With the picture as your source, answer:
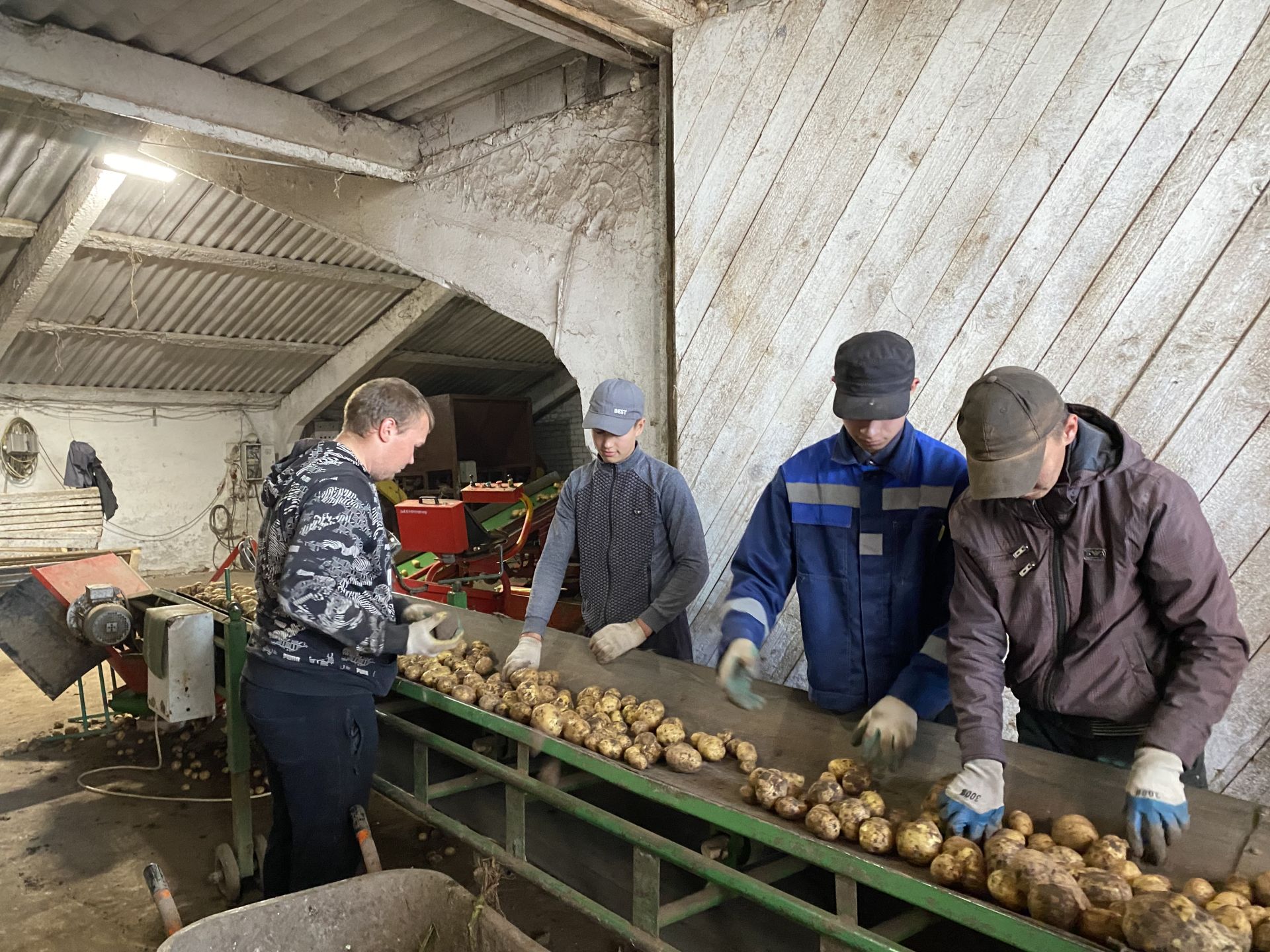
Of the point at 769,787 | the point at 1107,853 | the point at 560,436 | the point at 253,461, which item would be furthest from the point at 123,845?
the point at 560,436

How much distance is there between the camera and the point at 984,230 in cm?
253

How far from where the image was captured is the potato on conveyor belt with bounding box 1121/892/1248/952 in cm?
108

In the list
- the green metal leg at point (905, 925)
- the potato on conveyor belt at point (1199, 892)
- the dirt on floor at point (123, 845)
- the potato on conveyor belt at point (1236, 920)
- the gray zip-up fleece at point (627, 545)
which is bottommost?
the dirt on floor at point (123, 845)

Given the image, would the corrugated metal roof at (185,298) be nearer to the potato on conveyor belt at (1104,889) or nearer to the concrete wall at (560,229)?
the concrete wall at (560,229)

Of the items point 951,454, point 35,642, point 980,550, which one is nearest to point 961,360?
point 951,454

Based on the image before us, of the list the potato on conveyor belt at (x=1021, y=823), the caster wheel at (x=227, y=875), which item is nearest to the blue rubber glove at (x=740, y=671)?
the potato on conveyor belt at (x=1021, y=823)

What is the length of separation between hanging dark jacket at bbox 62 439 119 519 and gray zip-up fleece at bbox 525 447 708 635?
27.0 ft

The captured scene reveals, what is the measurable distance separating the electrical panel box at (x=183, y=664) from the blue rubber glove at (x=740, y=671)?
228 cm

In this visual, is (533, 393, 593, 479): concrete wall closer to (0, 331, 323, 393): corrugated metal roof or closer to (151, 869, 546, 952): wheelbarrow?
(0, 331, 323, 393): corrugated metal roof

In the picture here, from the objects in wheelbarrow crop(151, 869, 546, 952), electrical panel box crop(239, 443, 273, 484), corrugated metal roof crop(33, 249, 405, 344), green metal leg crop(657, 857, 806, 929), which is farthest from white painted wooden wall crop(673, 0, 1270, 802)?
electrical panel box crop(239, 443, 273, 484)

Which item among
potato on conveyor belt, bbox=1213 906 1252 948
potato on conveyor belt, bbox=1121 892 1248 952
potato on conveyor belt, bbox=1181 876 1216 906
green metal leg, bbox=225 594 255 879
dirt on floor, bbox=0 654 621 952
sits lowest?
dirt on floor, bbox=0 654 621 952

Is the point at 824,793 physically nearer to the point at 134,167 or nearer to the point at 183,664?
the point at 183,664

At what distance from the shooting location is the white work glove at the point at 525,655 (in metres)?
2.59

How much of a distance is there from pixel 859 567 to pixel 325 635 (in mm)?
1461
